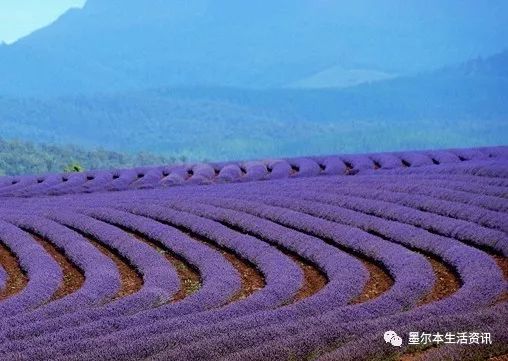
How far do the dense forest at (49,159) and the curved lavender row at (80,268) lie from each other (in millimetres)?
47163

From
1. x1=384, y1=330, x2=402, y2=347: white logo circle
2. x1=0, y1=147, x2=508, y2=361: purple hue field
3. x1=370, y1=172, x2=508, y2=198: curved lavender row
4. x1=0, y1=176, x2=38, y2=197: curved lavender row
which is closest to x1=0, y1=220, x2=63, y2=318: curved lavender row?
x1=0, y1=147, x2=508, y2=361: purple hue field

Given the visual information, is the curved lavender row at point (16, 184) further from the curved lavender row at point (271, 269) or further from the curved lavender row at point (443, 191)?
the curved lavender row at point (443, 191)

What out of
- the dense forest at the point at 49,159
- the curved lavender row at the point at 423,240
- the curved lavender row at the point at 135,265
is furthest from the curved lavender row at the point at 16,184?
the dense forest at the point at 49,159

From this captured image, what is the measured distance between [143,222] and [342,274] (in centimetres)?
779

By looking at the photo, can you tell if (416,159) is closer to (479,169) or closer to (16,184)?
(479,169)

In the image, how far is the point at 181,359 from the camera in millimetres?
7770

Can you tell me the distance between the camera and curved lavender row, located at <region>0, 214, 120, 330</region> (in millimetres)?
11608

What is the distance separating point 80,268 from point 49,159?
195ft

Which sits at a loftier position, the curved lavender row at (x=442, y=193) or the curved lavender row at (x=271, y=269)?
the curved lavender row at (x=442, y=193)

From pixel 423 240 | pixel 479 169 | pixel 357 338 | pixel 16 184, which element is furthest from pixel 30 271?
pixel 16 184

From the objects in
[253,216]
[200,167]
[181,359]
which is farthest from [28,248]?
[200,167]

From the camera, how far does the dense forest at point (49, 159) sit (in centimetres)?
7056

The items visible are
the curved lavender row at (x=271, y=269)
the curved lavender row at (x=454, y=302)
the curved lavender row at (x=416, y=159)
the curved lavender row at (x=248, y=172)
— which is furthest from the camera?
the curved lavender row at (x=248, y=172)

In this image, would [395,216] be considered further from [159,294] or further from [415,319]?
[415,319]
